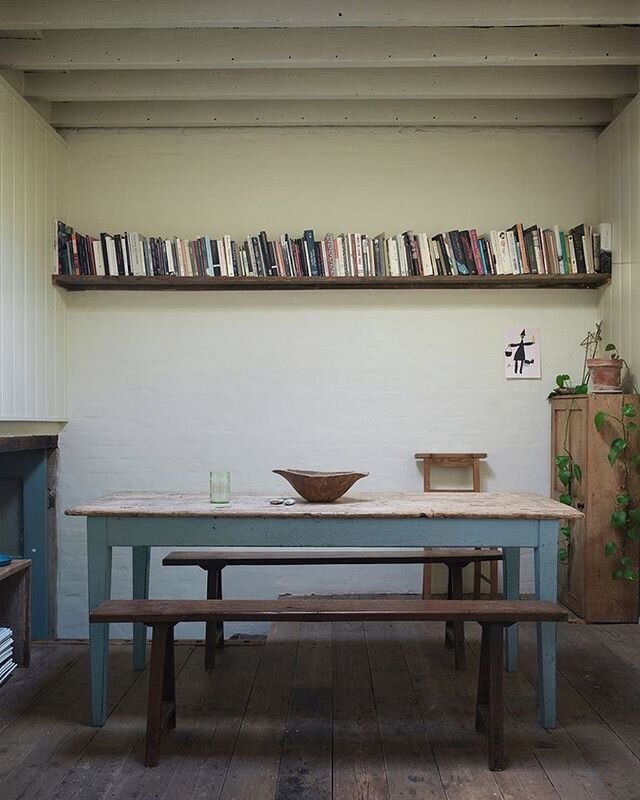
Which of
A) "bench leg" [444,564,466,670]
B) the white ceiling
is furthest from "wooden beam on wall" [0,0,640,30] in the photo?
"bench leg" [444,564,466,670]

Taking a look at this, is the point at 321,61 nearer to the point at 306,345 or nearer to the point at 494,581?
the point at 306,345

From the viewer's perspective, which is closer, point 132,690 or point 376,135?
point 132,690

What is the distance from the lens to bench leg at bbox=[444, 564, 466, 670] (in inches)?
131

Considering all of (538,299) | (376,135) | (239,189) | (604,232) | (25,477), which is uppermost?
(376,135)

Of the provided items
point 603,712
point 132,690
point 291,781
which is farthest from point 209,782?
point 603,712

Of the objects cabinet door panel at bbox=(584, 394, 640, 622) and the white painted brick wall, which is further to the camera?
the white painted brick wall

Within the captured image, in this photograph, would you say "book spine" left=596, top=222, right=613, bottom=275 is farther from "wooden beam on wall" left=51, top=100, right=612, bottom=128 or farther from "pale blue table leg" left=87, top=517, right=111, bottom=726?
"pale blue table leg" left=87, top=517, right=111, bottom=726

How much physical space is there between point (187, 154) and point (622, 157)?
8.91ft

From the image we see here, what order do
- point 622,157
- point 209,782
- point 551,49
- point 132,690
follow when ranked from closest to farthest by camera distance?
point 209,782, point 132,690, point 551,49, point 622,157

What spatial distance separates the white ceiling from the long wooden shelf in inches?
40.2

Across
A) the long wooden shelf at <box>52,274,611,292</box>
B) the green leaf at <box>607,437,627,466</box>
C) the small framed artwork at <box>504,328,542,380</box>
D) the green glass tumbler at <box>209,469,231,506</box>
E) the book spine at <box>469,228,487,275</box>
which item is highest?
the book spine at <box>469,228,487,275</box>

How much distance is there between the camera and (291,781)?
2.31 metres

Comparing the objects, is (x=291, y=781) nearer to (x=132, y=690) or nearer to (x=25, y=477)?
(x=132, y=690)

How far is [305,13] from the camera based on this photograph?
11.0ft
